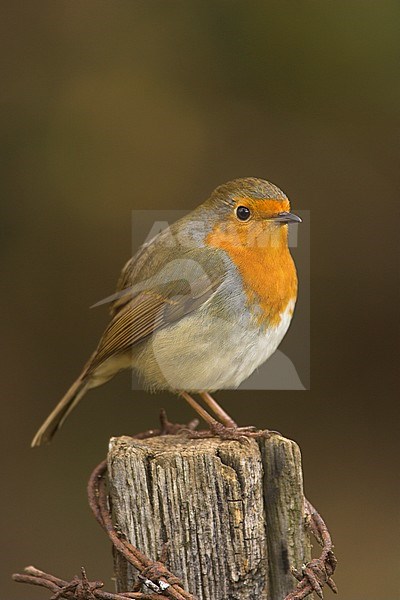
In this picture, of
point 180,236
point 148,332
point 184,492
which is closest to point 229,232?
point 180,236

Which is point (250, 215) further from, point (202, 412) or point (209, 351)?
point (202, 412)

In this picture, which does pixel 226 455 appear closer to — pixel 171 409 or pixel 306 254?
pixel 306 254

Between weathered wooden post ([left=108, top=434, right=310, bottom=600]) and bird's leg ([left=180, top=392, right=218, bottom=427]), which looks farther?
bird's leg ([left=180, top=392, right=218, bottom=427])

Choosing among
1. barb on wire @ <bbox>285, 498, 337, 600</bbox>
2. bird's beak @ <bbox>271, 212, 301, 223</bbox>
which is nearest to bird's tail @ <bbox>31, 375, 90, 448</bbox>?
bird's beak @ <bbox>271, 212, 301, 223</bbox>

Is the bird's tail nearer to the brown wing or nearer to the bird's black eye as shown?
the brown wing

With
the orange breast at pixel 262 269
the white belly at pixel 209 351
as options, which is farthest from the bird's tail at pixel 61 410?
the orange breast at pixel 262 269

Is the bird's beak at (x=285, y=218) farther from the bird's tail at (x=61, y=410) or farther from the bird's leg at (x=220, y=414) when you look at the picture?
the bird's tail at (x=61, y=410)
